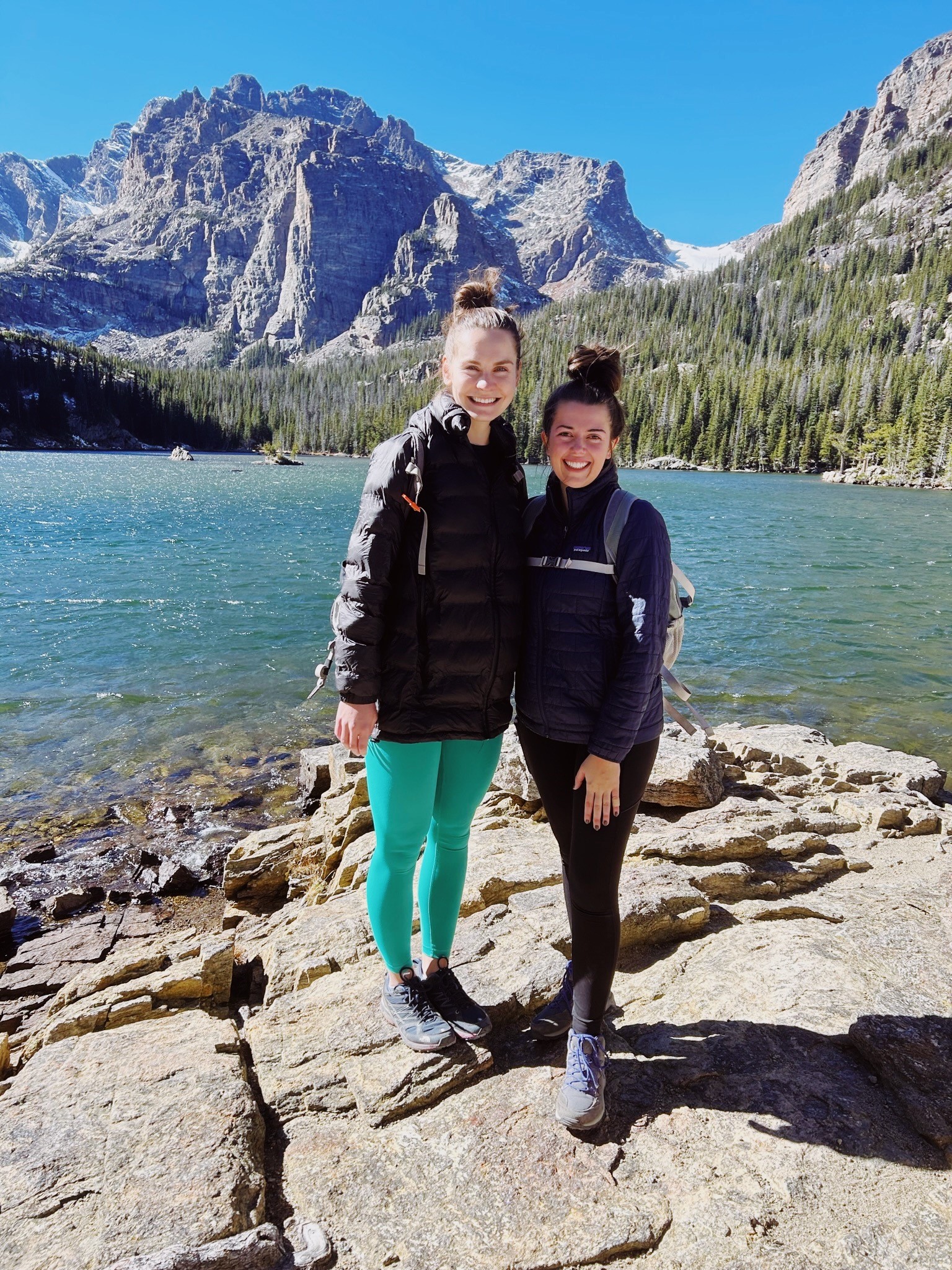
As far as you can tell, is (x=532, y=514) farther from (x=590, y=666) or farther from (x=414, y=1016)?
(x=414, y=1016)

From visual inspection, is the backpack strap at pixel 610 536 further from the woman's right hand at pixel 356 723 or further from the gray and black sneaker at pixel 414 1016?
the gray and black sneaker at pixel 414 1016

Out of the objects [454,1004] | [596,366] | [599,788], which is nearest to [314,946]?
[454,1004]

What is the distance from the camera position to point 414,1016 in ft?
10.5

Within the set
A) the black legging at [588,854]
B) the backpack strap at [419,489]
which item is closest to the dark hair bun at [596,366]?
the backpack strap at [419,489]

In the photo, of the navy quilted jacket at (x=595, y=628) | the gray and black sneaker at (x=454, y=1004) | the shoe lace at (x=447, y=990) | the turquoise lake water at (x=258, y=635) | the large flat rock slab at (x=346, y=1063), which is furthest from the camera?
the turquoise lake water at (x=258, y=635)

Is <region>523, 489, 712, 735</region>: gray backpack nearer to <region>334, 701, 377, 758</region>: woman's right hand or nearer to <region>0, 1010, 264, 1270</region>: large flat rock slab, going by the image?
<region>334, 701, 377, 758</region>: woman's right hand

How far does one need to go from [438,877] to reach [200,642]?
14.7 m

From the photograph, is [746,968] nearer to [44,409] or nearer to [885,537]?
[885,537]

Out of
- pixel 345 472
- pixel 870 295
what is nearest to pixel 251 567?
pixel 345 472

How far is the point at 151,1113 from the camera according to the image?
2.75 m

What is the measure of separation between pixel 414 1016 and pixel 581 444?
2616 mm

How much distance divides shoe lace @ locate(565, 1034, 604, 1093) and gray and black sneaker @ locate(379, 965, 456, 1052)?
1.75ft

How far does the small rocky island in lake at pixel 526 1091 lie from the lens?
7.73 ft

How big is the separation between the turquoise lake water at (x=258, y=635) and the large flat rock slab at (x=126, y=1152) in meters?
Result: 2.86
